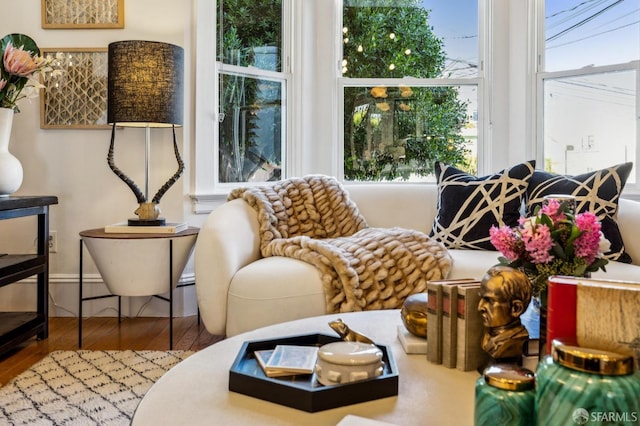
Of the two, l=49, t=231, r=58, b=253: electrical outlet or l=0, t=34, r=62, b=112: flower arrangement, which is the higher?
l=0, t=34, r=62, b=112: flower arrangement

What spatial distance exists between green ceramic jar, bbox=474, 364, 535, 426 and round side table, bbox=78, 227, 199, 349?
75.4 inches

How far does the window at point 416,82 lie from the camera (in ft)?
11.2

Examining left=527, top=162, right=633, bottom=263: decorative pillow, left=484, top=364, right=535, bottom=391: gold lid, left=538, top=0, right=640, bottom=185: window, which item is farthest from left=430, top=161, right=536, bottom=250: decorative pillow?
left=484, top=364, right=535, bottom=391: gold lid

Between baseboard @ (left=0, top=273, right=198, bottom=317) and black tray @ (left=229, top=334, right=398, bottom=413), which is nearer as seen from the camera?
black tray @ (left=229, top=334, right=398, bottom=413)

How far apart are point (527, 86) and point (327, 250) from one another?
6.74ft

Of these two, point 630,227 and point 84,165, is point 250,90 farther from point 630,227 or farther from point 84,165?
point 630,227

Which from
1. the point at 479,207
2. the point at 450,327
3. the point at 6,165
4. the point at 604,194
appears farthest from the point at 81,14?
the point at 604,194

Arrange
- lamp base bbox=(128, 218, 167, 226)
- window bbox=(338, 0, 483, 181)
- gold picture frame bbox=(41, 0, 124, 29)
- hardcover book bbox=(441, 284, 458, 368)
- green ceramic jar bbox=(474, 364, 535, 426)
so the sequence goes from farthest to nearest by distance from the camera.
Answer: window bbox=(338, 0, 483, 181) → gold picture frame bbox=(41, 0, 124, 29) → lamp base bbox=(128, 218, 167, 226) → hardcover book bbox=(441, 284, 458, 368) → green ceramic jar bbox=(474, 364, 535, 426)

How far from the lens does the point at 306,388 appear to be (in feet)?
2.73

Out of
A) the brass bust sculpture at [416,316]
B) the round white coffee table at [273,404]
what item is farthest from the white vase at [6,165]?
the brass bust sculpture at [416,316]

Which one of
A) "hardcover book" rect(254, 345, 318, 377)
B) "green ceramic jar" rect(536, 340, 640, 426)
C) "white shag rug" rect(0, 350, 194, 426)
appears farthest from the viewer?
"white shag rug" rect(0, 350, 194, 426)

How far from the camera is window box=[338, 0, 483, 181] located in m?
3.41

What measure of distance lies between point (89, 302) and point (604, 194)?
2837 mm

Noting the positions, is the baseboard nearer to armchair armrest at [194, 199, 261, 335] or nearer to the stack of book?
armchair armrest at [194, 199, 261, 335]
